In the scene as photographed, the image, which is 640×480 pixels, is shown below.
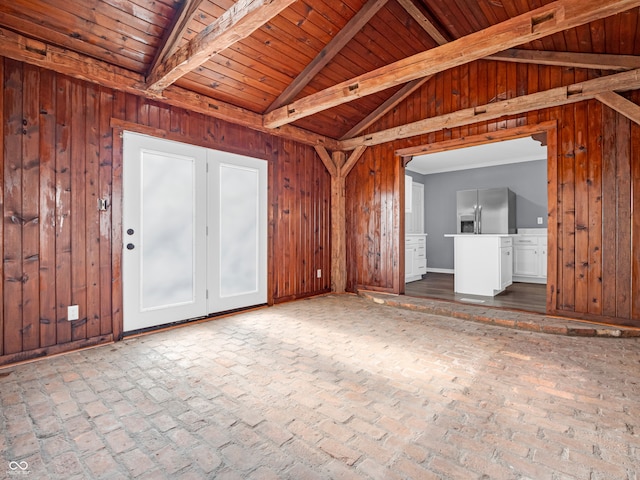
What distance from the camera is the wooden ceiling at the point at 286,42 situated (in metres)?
2.62

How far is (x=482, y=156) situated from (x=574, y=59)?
3.78m

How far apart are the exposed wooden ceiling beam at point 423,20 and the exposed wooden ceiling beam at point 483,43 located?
3.68ft

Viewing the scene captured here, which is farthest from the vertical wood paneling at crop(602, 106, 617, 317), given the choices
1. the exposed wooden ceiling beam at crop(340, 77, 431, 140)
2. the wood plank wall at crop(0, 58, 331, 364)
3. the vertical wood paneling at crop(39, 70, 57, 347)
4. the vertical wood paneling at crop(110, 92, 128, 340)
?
the vertical wood paneling at crop(39, 70, 57, 347)

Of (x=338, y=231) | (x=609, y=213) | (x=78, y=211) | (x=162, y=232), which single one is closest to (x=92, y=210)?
(x=78, y=211)

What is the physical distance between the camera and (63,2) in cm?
266

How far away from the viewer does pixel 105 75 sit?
3.17 m

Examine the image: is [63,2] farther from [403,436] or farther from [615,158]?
[615,158]

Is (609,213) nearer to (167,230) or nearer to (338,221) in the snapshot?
(338,221)

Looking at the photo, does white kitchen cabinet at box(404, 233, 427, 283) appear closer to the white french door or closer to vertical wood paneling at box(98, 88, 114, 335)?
the white french door

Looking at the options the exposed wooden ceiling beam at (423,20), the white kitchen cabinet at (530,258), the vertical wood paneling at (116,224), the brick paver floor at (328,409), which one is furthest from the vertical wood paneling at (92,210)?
the white kitchen cabinet at (530,258)

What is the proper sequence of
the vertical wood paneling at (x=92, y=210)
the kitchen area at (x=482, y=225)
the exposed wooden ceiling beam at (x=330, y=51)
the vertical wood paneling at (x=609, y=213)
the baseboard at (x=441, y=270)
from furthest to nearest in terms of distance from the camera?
the baseboard at (x=441, y=270)
the kitchen area at (x=482, y=225)
the exposed wooden ceiling beam at (x=330, y=51)
the vertical wood paneling at (x=609, y=213)
the vertical wood paneling at (x=92, y=210)

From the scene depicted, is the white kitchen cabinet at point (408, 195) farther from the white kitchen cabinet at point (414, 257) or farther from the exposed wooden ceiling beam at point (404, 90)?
the exposed wooden ceiling beam at point (404, 90)

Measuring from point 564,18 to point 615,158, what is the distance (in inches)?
83.2

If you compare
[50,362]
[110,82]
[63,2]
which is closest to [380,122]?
[110,82]
